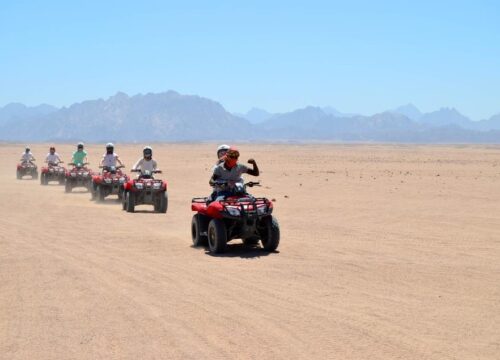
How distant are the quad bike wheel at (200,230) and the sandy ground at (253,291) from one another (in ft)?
0.91

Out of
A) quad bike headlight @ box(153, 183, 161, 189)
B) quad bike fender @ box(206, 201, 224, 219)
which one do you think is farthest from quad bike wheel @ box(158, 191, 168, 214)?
quad bike fender @ box(206, 201, 224, 219)

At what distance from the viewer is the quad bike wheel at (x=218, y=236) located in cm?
1245

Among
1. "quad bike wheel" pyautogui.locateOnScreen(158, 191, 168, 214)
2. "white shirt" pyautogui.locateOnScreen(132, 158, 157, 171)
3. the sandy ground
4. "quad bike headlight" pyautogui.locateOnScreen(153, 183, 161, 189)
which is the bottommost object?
the sandy ground

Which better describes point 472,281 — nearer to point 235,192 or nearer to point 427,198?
point 235,192

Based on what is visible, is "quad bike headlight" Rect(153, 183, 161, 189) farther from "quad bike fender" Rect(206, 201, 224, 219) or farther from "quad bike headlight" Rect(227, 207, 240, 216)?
"quad bike headlight" Rect(227, 207, 240, 216)

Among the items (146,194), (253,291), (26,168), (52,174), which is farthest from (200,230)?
(26,168)

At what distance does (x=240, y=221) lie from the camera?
12.6 meters

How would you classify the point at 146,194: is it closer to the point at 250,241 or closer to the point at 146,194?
the point at 146,194

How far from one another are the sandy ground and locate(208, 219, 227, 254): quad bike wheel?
211mm

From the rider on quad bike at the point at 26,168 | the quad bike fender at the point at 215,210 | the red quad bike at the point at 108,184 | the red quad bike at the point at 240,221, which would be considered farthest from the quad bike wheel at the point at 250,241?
the rider on quad bike at the point at 26,168

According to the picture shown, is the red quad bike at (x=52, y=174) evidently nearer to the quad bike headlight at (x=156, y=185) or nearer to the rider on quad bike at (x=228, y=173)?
the quad bike headlight at (x=156, y=185)

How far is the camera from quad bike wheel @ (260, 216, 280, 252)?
1265 centimetres

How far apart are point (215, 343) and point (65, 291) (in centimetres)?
299

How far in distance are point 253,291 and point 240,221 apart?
336cm
